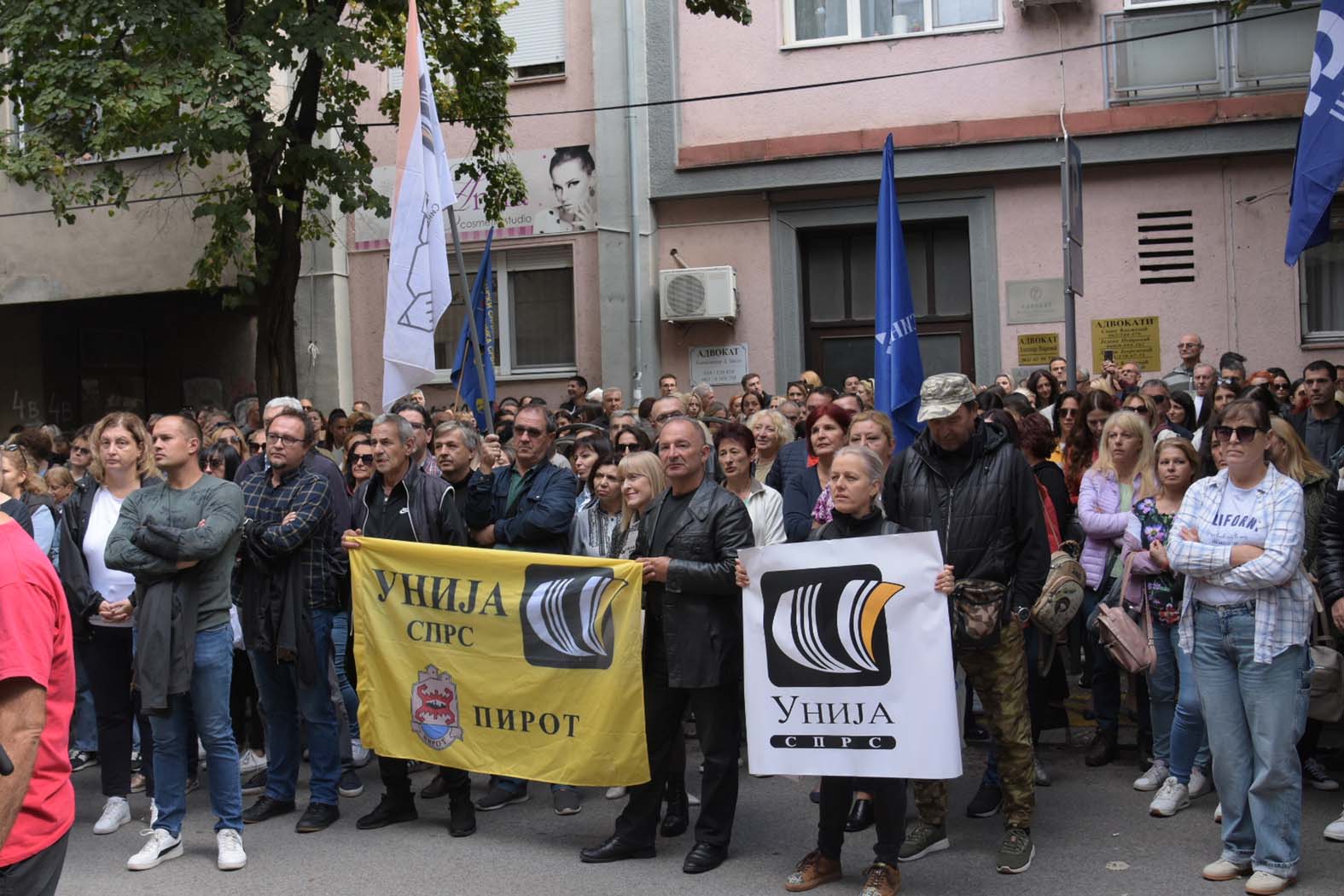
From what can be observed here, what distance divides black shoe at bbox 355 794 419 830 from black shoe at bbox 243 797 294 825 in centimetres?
45

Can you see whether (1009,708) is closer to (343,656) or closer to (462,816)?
(462,816)

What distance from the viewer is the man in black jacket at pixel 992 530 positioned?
5.77 meters

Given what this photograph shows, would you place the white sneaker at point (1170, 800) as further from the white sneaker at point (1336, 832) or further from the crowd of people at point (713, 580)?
the white sneaker at point (1336, 832)

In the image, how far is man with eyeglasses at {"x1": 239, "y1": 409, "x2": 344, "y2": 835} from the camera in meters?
6.78

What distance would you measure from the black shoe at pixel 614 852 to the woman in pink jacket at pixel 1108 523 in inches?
108

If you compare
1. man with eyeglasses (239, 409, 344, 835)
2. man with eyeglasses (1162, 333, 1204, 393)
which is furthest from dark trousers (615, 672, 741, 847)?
man with eyeglasses (1162, 333, 1204, 393)

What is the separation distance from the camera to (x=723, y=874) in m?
5.94

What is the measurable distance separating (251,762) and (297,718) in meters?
1.48

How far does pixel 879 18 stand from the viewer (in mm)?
15898

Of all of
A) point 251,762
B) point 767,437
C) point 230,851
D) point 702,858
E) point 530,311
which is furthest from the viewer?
point 530,311

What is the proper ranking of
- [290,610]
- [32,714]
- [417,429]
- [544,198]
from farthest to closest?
[544,198], [417,429], [290,610], [32,714]

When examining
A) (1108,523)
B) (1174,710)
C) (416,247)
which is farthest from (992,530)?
(416,247)

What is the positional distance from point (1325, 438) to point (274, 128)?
1005 centimetres

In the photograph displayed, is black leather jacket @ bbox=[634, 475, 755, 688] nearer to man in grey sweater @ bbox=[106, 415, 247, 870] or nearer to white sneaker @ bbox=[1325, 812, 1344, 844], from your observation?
man in grey sweater @ bbox=[106, 415, 247, 870]
